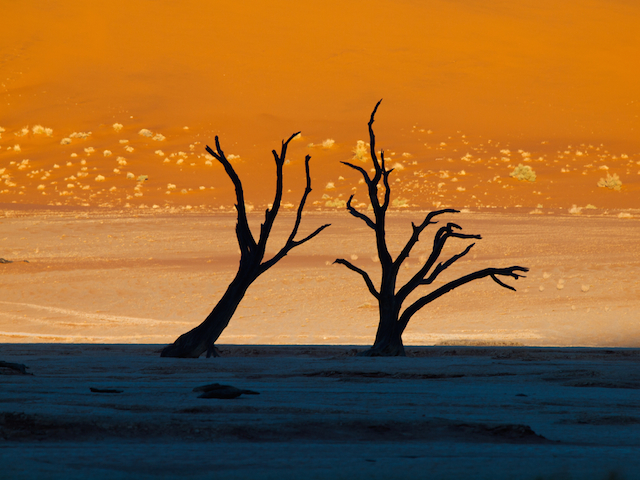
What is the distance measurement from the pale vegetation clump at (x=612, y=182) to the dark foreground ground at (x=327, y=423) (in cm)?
3076

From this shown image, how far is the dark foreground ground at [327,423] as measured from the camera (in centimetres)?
324

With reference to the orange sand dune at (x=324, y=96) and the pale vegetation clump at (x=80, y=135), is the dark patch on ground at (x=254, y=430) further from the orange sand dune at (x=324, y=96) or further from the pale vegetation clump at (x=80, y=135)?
the pale vegetation clump at (x=80, y=135)

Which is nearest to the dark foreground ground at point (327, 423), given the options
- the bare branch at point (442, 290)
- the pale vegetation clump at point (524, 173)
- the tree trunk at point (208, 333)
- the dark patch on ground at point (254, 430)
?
the dark patch on ground at point (254, 430)

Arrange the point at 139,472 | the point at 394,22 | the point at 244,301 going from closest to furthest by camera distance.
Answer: the point at 139,472, the point at 244,301, the point at 394,22

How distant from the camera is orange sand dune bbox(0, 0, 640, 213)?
40625 mm

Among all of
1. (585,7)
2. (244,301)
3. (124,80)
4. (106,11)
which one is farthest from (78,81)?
(244,301)

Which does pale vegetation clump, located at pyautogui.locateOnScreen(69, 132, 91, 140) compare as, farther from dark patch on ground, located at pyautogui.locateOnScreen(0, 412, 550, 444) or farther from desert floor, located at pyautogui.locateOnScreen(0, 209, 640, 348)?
dark patch on ground, located at pyautogui.locateOnScreen(0, 412, 550, 444)

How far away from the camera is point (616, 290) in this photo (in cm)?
1631

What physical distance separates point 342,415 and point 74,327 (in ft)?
31.8

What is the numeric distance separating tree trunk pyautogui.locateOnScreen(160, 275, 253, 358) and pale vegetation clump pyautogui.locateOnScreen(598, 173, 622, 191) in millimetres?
29964

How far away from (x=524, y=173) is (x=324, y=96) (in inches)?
767

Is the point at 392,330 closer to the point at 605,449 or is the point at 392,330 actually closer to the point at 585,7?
the point at 605,449

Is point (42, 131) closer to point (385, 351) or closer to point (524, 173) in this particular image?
point (524, 173)

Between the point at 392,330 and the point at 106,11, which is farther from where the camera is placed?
the point at 106,11
